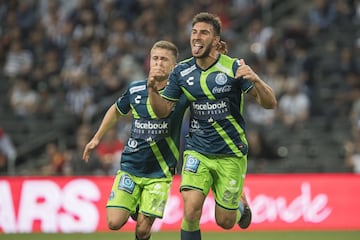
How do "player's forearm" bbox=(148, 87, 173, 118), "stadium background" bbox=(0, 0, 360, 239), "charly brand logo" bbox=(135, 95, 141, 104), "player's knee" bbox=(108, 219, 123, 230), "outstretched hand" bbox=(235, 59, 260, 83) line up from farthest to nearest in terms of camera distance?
1. "stadium background" bbox=(0, 0, 360, 239)
2. "charly brand logo" bbox=(135, 95, 141, 104)
3. "player's knee" bbox=(108, 219, 123, 230)
4. "player's forearm" bbox=(148, 87, 173, 118)
5. "outstretched hand" bbox=(235, 59, 260, 83)

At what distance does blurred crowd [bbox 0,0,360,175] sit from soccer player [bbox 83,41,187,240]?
21.6ft

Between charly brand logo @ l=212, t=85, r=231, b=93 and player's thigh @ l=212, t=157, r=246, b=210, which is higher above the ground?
charly brand logo @ l=212, t=85, r=231, b=93

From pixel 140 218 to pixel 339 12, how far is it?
34.8 feet

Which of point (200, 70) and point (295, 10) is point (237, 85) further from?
point (295, 10)

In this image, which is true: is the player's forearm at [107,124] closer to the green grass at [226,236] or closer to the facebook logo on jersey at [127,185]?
the facebook logo on jersey at [127,185]

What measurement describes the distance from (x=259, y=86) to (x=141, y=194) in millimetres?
2029

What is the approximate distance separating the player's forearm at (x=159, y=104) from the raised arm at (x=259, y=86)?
88 centimetres

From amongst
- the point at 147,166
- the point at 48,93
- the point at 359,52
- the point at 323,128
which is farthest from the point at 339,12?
the point at 147,166

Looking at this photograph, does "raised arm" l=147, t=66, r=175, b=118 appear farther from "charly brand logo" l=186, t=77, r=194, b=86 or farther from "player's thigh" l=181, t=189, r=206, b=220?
"player's thigh" l=181, t=189, r=206, b=220

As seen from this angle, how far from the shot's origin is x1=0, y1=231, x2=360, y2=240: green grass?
13359mm

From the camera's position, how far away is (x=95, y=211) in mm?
14820

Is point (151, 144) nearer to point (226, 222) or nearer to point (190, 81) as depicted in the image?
point (190, 81)

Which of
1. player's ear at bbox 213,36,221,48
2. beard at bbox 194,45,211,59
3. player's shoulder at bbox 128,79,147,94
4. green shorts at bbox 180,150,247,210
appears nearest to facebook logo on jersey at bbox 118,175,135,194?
green shorts at bbox 180,150,247,210

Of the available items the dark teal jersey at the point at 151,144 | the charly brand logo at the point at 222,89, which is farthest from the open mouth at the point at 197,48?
the dark teal jersey at the point at 151,144
